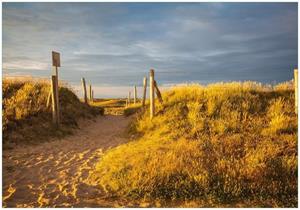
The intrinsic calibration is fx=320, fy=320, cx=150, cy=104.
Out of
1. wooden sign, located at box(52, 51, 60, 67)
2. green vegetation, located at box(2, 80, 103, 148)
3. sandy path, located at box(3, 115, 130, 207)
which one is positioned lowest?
sandy path, located at box(3, 115, 130, 207)

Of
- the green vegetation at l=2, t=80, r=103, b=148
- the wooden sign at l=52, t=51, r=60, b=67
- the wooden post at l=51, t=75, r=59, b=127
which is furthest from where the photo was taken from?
the wooden sign at l=52, t=51, r=60, b=67

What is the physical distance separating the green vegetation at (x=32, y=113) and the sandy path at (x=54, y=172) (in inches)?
31.7

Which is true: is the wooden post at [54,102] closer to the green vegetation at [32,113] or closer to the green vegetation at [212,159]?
the green vegetation at [32,113]

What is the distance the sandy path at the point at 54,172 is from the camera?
6398mm

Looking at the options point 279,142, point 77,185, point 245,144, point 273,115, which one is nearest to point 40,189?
point 77,185

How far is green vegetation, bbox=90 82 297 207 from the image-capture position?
6469mm

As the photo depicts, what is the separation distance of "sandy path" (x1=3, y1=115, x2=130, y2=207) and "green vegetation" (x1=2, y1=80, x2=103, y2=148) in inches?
31.7

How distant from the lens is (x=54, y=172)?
27.0 feet

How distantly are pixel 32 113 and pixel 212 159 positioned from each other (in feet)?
29.4

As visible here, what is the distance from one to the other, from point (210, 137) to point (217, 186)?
3.37m

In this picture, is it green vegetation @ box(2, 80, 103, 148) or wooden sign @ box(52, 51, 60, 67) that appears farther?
wooden sign @ box(52, 51, 60, 67)

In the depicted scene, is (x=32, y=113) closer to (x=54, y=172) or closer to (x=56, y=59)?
(x=56, y=59)

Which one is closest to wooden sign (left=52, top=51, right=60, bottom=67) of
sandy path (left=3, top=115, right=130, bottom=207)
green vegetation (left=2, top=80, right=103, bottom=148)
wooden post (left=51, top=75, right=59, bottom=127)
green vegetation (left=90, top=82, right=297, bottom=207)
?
wooden post (left=51, top=75, right=59, bottom=127)

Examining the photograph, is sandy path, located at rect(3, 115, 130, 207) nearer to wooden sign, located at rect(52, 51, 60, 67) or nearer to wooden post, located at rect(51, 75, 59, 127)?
wooden post, located at rect(51, 75, 59, 127)
